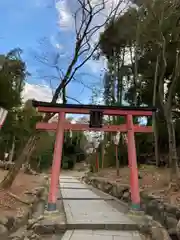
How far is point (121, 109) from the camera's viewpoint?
7.43 meters

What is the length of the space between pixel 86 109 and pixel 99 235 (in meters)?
2.92

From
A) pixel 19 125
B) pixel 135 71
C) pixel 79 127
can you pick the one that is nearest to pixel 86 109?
pixel 79 127

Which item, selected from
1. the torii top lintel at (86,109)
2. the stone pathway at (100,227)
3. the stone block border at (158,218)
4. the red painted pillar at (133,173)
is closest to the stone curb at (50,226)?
the stone pathway at (100,227)

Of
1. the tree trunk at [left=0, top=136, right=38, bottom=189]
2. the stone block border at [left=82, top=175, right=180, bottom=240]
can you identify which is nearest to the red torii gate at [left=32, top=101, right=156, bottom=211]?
the stone block border at [left=82, top=175, right=180, bottom=240]

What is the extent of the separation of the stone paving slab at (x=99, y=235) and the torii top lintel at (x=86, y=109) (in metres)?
2.73

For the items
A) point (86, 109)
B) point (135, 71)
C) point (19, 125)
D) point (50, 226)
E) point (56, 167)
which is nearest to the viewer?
point (50, 226)

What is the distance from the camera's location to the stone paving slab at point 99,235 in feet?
17.2

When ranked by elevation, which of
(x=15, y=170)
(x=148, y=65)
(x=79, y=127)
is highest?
(x=148, y=65)

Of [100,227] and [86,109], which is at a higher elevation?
[86,109]

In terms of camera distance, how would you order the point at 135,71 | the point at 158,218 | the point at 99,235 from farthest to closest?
the point at 135,71
the point at 158,218
the point at 99,235

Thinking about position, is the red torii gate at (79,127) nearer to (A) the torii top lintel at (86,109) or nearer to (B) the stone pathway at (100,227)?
(A) the torii top lintel at (86,109)

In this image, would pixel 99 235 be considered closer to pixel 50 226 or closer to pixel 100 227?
pixel 100 227

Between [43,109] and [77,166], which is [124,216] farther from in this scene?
[77,166]

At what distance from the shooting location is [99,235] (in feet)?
17.8
